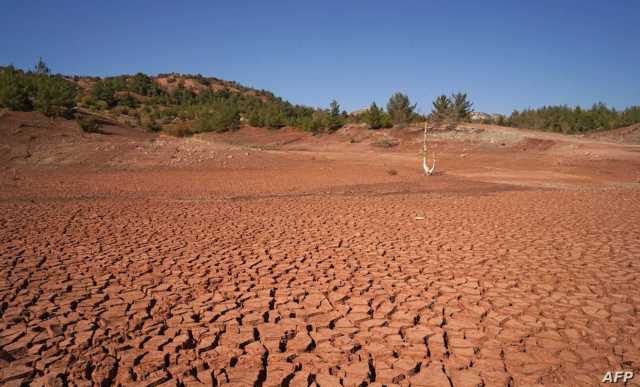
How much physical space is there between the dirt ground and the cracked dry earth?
0.02 metres

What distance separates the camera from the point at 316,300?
12.6 feet

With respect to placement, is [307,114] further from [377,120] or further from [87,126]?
[87,126]

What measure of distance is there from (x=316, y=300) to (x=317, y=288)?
32 centimetres

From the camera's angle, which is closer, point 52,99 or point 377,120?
point 52,99

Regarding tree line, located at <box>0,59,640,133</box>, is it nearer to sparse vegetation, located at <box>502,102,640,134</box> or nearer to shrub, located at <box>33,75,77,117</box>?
sparse vegetation, located at <box>502,102,640,134</box>

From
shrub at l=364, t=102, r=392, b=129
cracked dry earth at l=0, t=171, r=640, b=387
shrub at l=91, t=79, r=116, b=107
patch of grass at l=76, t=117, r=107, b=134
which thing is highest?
shrub at l=91, t=79, r=116, b=107

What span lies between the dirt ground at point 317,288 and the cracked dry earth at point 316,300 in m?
0.02

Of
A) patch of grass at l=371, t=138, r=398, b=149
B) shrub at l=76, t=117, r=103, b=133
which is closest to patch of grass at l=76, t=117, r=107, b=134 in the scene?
shrub at l=76, t=117, r=103, b=133

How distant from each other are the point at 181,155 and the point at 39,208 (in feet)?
39.5

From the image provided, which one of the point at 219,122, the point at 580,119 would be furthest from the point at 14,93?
Answer: the point at 580,119

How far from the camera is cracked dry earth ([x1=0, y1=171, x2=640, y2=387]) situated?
2699 millimetres

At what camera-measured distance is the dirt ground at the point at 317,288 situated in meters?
2.73

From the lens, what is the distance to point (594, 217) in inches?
307

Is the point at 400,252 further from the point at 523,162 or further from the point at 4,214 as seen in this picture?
the point at 523,162
